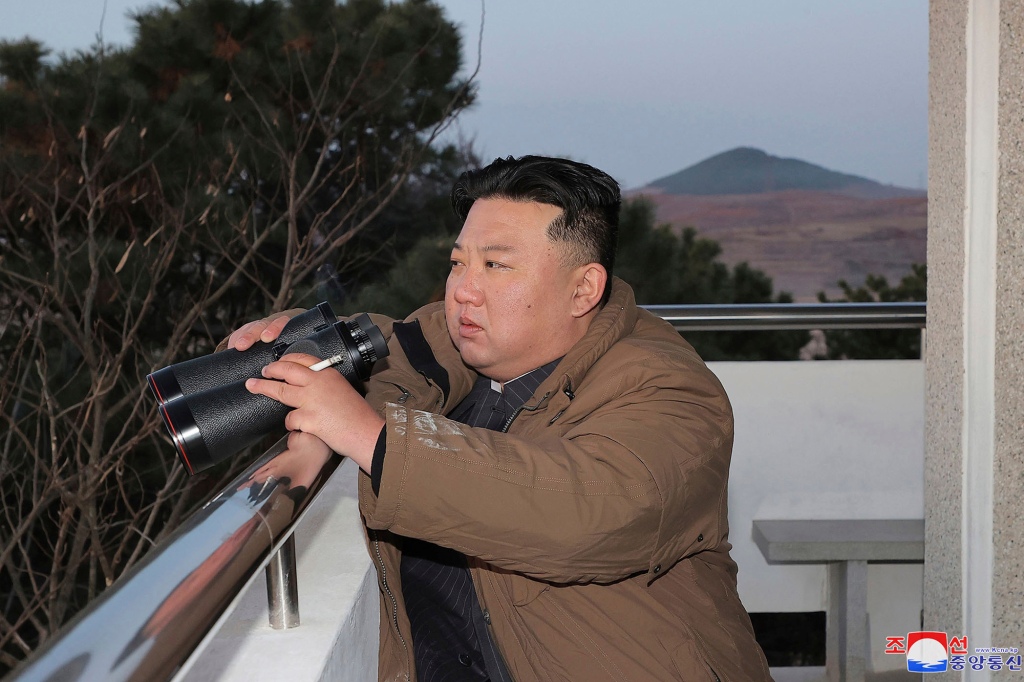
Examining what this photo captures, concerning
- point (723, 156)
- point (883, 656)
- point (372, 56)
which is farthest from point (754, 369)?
point (723, 156)

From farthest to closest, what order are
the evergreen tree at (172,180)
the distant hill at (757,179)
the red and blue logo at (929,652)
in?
the distant hill at (757,179), the evergreen tree at (172,180), the red and blue logo at (929,652)

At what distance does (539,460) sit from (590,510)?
0.22 ft

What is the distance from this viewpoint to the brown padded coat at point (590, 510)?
90cm

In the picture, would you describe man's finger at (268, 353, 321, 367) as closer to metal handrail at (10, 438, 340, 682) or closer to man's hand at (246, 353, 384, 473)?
man's hand at (246, 353, 384, 473)

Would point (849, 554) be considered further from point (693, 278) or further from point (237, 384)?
point (693, 278)

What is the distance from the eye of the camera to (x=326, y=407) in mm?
945

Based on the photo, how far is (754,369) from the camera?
2.69 metres

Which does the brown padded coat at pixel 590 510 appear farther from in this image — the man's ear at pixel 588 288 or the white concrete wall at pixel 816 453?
the white concrete wall at pixel 816 453

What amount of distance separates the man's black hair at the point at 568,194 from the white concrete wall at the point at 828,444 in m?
1.34

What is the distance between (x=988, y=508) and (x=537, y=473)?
1.08 meters

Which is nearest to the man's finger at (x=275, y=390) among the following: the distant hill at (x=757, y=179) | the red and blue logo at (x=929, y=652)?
the red and blue logo at (x=929, y=652)

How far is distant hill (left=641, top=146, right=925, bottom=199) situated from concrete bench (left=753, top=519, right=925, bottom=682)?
6642 mm

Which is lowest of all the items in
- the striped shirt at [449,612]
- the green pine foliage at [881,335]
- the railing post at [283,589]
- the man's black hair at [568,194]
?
the green pine foliage at [881,335]

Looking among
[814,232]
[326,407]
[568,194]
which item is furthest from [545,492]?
[814,232]
